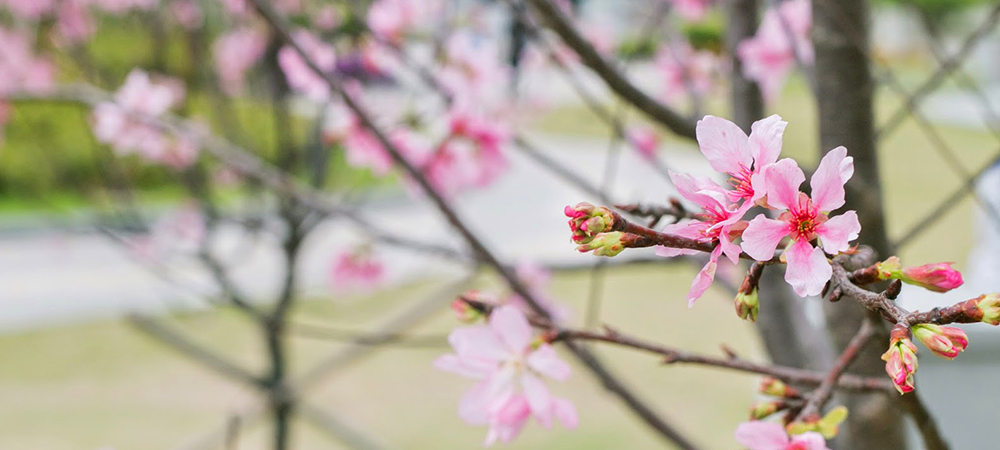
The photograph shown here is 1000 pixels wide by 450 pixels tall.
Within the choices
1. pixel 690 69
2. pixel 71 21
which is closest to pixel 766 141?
pixel 690 69

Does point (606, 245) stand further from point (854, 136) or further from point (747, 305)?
point (854, 136)

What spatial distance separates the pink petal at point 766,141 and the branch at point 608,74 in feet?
0.74

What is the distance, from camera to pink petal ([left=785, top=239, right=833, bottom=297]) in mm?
295

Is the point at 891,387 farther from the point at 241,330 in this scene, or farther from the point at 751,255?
the point at 241,330

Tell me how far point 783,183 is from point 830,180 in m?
0.02

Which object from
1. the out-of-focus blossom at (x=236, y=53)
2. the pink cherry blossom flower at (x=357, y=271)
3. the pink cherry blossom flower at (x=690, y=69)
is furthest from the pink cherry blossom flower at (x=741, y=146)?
the out-of-focus blossom at (x=236, y=53)

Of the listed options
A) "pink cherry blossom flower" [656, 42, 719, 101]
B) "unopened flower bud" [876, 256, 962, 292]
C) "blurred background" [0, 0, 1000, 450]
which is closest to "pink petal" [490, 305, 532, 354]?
"blurred background" [0, 0, 1000, 450]

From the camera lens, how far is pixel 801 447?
1.26 ft

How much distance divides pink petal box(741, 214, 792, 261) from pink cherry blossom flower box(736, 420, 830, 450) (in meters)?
0.11

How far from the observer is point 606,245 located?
0.32 m

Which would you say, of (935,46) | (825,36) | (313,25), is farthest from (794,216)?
(313,25)

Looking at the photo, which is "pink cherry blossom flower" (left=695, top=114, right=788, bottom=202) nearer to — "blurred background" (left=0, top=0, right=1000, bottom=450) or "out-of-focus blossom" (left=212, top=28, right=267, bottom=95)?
"blurred background" (left=0, top=0, right=1000, bottom=450)

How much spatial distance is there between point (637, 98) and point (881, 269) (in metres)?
0.26

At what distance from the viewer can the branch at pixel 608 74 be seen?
1.68 feet
